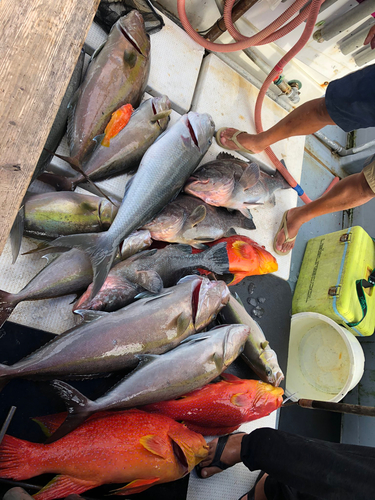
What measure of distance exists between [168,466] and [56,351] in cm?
88

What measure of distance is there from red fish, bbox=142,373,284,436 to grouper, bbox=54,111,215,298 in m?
0.89

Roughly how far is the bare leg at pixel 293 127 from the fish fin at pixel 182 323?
1569 millimetres

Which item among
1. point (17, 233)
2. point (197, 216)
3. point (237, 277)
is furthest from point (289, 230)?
point (17, 233)

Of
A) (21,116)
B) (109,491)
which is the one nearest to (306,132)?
(21,116)

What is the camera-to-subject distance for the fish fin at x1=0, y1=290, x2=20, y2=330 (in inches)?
67.1

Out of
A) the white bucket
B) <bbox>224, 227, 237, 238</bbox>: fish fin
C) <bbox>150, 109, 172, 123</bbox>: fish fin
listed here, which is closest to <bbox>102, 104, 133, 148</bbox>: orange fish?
<bbox>150, 109, 172, 123</bbox>: fish fin

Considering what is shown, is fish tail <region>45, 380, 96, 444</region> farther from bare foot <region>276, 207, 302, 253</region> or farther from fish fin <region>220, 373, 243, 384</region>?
bare foot <region>276, 207, 302, 253</region>

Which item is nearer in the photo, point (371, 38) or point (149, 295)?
point (149, 295)

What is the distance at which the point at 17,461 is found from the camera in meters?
1.62

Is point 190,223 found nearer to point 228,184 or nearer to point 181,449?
point 228,184

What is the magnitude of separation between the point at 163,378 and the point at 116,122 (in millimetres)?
1551

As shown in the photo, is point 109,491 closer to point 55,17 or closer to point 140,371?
point 140,371

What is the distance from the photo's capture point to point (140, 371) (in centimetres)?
182

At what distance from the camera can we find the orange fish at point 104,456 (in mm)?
1634
